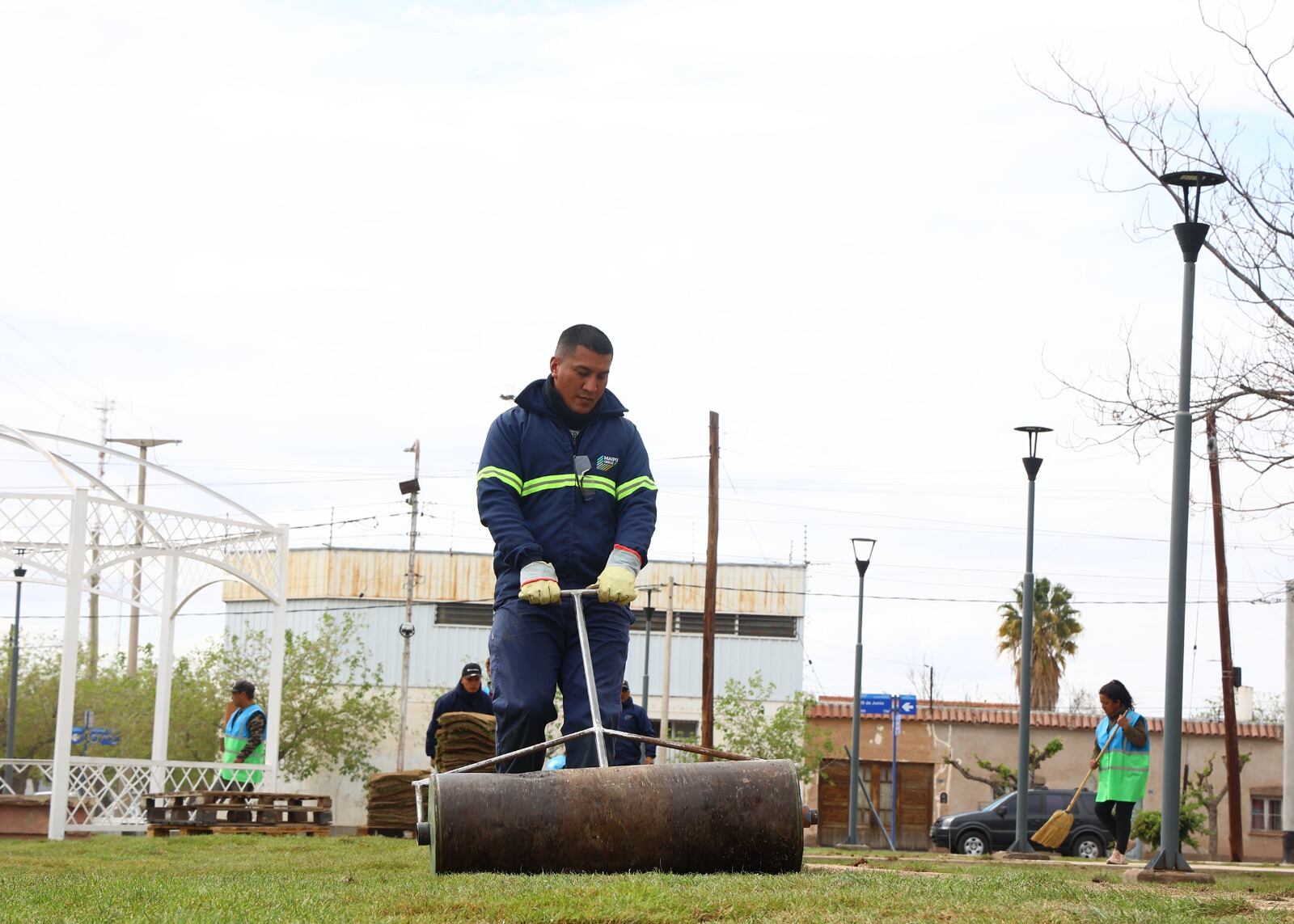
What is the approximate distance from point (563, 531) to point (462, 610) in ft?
184

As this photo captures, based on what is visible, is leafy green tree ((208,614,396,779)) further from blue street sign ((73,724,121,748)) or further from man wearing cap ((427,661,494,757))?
man wearing cap ((427,661,494,757))

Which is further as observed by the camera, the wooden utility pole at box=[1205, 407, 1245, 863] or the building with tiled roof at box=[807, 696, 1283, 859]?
the building with tiled roof at box=[807, 696, 1283, 859]

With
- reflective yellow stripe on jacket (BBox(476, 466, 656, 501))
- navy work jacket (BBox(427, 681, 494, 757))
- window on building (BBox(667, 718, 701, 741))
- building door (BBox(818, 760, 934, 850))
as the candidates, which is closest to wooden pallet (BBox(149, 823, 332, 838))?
navy work jacket (BBox(427, 681, 494, 757))

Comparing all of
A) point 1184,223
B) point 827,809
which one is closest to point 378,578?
point 827,809

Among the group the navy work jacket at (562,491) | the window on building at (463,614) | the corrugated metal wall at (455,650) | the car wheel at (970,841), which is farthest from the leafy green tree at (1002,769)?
the navy work jacket at (562,491)

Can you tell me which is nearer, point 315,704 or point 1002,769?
point 1002,769

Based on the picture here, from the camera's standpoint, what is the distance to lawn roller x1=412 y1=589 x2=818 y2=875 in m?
5.90

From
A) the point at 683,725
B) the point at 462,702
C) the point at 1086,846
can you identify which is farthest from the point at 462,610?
the point at 462,702

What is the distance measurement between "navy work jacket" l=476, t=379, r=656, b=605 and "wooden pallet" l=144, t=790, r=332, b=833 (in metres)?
11.1

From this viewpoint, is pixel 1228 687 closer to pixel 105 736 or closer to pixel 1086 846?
pixel 1086 846

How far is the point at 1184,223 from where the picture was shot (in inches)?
443

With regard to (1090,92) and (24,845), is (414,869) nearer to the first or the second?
(24,845)

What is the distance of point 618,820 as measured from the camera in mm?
5969

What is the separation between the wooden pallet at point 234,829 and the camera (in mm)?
16578
